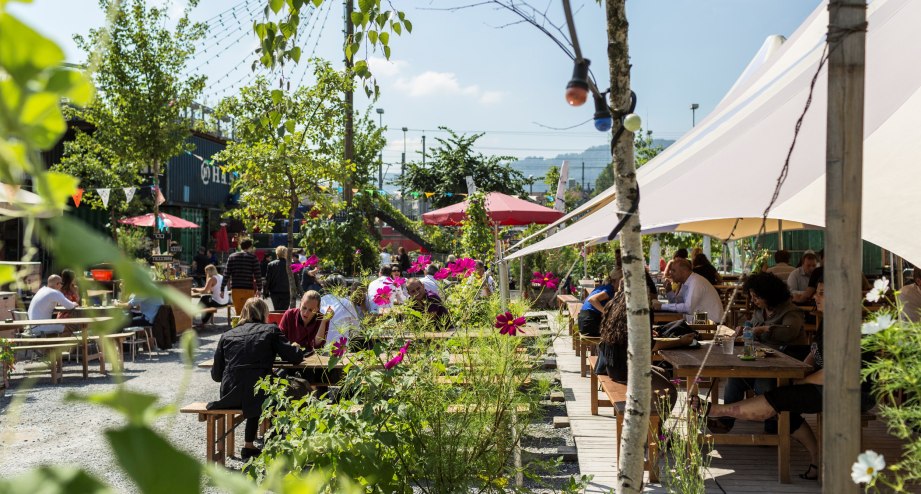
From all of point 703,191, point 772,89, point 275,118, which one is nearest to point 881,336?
point 275,118

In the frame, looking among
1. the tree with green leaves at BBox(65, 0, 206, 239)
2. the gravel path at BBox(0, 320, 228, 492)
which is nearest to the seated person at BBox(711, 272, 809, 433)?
the gravel path at BBox(0, 320, 228, 492)

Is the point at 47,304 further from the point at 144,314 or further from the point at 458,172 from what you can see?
the point at 458,172

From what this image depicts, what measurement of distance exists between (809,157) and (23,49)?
4.25 meters

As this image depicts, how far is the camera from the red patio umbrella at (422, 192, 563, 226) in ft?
44.3

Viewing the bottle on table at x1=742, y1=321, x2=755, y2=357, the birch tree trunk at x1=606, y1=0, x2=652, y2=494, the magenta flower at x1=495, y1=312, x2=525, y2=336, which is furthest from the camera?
the bottle on table at x1=742, y1=321, x2=755, y2=357

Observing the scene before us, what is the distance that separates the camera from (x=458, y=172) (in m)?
36.4

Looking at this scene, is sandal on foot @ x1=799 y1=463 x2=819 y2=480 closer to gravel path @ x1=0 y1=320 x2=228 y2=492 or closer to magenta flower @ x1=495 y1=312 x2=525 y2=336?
magenta flower @ x1=495 y1=312 x2=525 y2=336

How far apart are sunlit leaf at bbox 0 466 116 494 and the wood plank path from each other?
14.0ft

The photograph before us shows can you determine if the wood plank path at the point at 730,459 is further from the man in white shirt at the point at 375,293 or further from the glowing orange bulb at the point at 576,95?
the glowing orange bulb at the point at 576,95

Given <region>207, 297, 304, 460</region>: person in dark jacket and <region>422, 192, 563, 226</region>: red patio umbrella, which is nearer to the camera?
<region>207, 297, 304, 460</region>: person in dark jacket

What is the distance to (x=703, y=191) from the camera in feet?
14.5

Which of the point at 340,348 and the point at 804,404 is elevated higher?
the point at 340,348

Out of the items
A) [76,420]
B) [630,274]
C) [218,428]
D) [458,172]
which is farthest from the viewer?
[458,172]

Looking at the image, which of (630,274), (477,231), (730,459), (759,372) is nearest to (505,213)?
(477,231)
